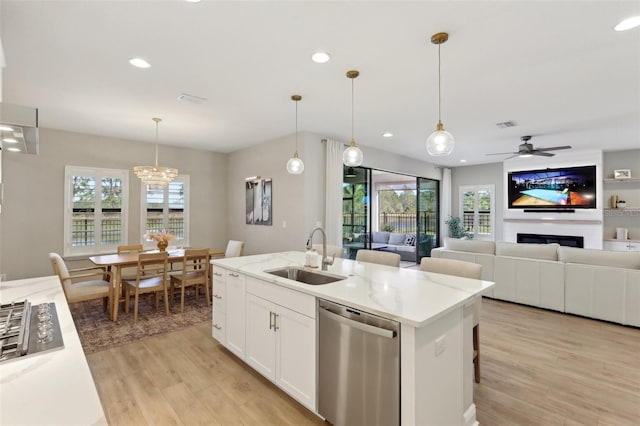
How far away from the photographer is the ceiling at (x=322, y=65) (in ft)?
6.74

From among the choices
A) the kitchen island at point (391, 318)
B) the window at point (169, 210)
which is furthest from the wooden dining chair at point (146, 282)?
the window at point (169, 210)

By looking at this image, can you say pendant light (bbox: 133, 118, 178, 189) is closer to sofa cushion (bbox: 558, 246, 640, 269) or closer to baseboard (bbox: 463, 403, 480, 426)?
baseboard (bbox: 463, 403, 480, 426)

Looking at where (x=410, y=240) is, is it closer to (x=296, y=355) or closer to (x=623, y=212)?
(x=623, y=212)

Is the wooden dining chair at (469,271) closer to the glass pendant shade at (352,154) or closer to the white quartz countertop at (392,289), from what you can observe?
the white quartz countertop at (392,289)

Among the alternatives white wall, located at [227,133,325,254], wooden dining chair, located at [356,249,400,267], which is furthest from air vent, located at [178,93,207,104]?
wooden dining chair, located at [356,249,400,267]

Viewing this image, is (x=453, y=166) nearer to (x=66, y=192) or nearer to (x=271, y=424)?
(x=271, y=424)

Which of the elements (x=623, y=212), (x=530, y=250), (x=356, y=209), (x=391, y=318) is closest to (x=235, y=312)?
(x=391, y=318)

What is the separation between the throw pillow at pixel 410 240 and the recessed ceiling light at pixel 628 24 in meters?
6.73

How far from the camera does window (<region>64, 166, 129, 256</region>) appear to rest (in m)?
5.09

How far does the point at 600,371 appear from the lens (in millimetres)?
2711

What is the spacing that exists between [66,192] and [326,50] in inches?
200

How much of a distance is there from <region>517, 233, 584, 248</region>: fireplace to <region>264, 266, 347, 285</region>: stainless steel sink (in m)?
7.09

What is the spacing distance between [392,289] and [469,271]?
0.84 metres

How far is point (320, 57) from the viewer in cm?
261
